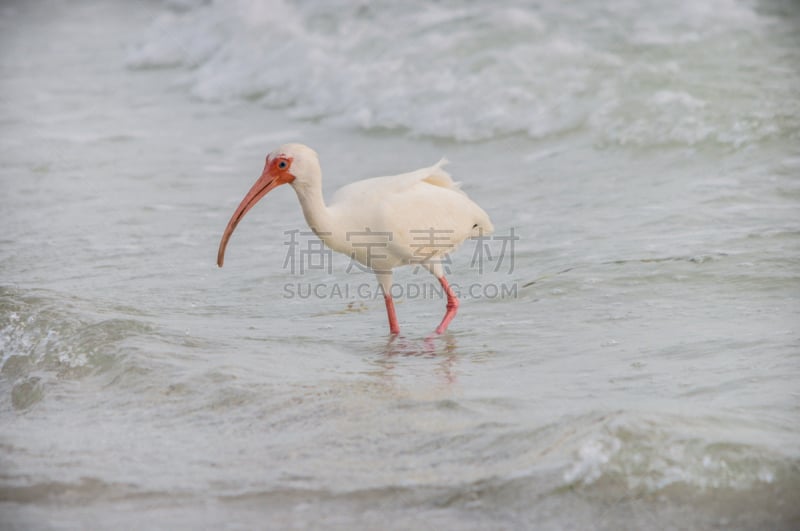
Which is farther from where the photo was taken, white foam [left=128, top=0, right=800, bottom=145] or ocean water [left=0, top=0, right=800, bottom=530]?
white foam [left=128, top=0, right=800, bottom=145]

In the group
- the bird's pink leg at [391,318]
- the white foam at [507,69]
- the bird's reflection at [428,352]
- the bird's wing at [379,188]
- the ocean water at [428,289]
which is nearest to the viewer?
the ocean water at [428,289]

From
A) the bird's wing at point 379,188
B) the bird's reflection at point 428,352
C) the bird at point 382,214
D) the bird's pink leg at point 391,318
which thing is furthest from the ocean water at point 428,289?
the bird's wing at point 379,188

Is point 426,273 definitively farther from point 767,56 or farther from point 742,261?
point 767,56

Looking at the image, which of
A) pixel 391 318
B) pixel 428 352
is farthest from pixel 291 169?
pixel 428 352

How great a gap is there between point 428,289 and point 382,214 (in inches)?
62.1

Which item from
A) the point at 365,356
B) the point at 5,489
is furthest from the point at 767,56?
the point at 5,489

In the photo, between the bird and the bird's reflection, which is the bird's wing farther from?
the bird's reflection

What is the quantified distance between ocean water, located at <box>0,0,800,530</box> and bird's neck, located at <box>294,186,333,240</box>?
0.71 metres

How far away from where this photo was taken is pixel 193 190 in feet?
33.0

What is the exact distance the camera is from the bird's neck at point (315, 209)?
5910mm

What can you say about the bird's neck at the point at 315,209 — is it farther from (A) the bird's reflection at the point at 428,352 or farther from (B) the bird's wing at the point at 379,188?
(A) the bird's reflection at the point at 428,352

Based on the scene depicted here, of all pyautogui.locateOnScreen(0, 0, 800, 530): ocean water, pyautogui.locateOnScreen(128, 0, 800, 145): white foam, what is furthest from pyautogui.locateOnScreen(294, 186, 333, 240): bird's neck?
pyautogui.locateOnScreen(128, 0, 800, 145): white foam

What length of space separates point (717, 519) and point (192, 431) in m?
2.21

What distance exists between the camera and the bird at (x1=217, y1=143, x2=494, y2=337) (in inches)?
233
